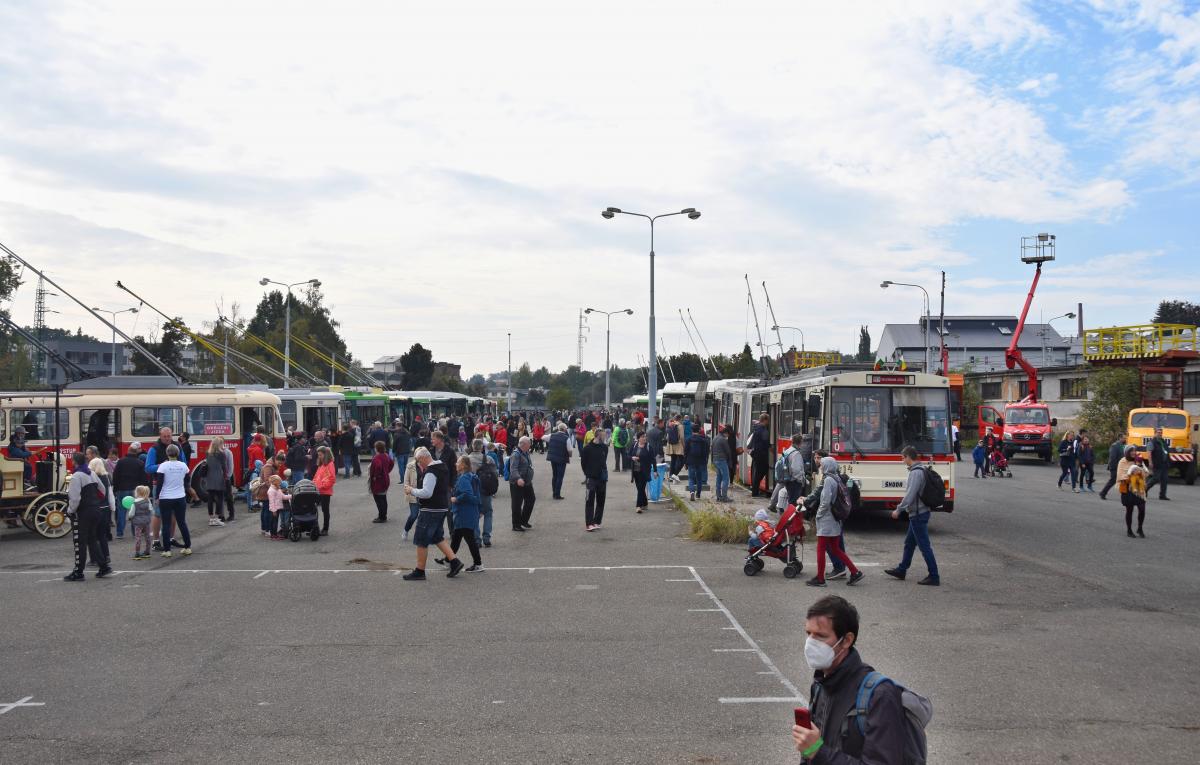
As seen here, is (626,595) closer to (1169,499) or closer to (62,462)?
(62,462)

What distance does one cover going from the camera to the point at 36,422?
64.3 feet

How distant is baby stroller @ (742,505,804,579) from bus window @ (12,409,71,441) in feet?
48.2

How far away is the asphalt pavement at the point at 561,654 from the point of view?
6121mm

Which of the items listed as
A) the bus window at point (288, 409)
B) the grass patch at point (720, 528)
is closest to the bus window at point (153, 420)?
the bus window at point (288, 409)

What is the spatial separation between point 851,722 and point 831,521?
328 inches

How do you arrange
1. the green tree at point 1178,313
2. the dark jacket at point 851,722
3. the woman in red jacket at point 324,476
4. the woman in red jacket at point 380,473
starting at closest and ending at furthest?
the dark jacket at point 851,722
the woman in red jacket at point 324,476
the woman in red jacket at point 380,473
the green tree at point 1178,313

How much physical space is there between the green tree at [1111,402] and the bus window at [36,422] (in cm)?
3478

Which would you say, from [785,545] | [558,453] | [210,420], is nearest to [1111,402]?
[558,453]

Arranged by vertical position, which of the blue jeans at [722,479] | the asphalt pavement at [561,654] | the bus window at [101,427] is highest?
the bus window at [101,427]

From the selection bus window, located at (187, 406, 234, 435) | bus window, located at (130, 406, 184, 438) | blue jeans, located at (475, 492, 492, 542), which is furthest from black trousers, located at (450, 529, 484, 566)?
bus window, located at (187, 406, 234, 435)

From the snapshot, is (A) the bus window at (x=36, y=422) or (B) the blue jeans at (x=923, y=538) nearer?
(B) the blue jeans at (x=923, y=538)

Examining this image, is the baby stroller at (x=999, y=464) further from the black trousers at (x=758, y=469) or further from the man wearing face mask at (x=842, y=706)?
the man wearing face mask at (x=842, y=706)

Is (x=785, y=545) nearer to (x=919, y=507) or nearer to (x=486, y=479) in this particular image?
(x=919, y=507)

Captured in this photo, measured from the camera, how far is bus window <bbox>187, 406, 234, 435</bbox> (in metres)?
22.0
